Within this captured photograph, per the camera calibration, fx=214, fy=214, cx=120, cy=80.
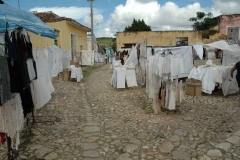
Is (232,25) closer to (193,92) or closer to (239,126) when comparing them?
(193,92)

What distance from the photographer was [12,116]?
9.99 feet

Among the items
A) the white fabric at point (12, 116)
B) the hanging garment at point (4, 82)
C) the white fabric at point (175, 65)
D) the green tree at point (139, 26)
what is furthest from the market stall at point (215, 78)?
the green tree at point (139, 26)

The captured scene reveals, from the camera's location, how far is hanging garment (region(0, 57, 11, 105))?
2698mm

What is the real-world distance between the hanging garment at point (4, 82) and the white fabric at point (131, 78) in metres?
6.32

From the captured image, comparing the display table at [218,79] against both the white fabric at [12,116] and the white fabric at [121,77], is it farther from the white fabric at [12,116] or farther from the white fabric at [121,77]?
the white fabric at [12,116]

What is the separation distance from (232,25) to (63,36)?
63.8 ft

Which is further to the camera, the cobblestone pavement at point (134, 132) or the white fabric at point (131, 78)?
the white fabric at point (131, 78)

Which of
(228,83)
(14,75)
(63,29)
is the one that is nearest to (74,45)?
(63,29)

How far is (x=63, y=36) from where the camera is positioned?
17328mm

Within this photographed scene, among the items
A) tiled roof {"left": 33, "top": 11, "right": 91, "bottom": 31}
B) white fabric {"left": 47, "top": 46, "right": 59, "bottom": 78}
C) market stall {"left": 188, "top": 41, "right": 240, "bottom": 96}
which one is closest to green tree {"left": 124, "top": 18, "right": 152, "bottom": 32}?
tiled roof {"left": 33, "top": 11, "right": 91, "bottom": 31}

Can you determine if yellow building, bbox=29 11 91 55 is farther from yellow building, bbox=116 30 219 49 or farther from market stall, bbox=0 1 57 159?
market stall, bbox=0 1 57 159

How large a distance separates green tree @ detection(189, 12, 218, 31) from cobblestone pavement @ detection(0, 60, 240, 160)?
22556 mm

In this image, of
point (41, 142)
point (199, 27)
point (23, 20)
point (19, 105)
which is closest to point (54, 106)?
point (41, 142)

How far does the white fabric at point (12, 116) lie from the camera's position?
2873 mm
